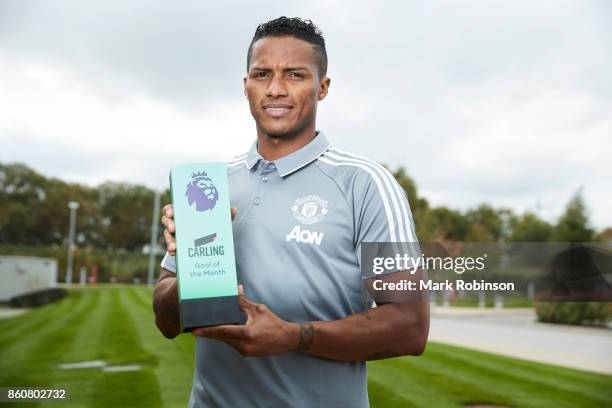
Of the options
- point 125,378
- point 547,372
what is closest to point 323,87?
point 125,378

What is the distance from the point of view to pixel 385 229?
193 centimetres

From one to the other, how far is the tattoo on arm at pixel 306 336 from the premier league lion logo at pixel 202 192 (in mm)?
437

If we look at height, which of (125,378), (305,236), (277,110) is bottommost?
(125,378)

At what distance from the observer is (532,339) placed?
44.9 feet

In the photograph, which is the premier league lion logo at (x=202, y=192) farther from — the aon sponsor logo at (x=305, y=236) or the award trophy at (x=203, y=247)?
the aon sponsor logo at (x=305, y=236)

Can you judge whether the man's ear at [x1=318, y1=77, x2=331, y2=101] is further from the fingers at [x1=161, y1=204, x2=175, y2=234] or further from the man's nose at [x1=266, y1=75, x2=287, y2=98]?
the fingers at [x1=161, y1=204, x2=175, y2=234]

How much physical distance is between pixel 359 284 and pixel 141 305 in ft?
72.8

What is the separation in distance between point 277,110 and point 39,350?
11.5m

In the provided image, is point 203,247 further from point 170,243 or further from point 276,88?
point 276,88

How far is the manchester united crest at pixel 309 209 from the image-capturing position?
2.03 m

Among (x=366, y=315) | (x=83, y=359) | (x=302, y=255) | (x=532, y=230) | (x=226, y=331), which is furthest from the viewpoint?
(x=532, y=230)

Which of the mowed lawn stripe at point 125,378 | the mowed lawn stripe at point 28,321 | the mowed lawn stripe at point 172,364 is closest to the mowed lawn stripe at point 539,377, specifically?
the mowed lawn stripe at point 172,364

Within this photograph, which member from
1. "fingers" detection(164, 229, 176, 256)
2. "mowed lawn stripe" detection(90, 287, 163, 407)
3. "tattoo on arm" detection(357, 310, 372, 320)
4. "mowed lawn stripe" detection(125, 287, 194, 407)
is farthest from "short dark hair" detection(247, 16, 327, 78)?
"mowed lawn stripe" detection(90, 287, 163, 407)

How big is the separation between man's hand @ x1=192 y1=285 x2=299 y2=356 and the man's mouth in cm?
71
